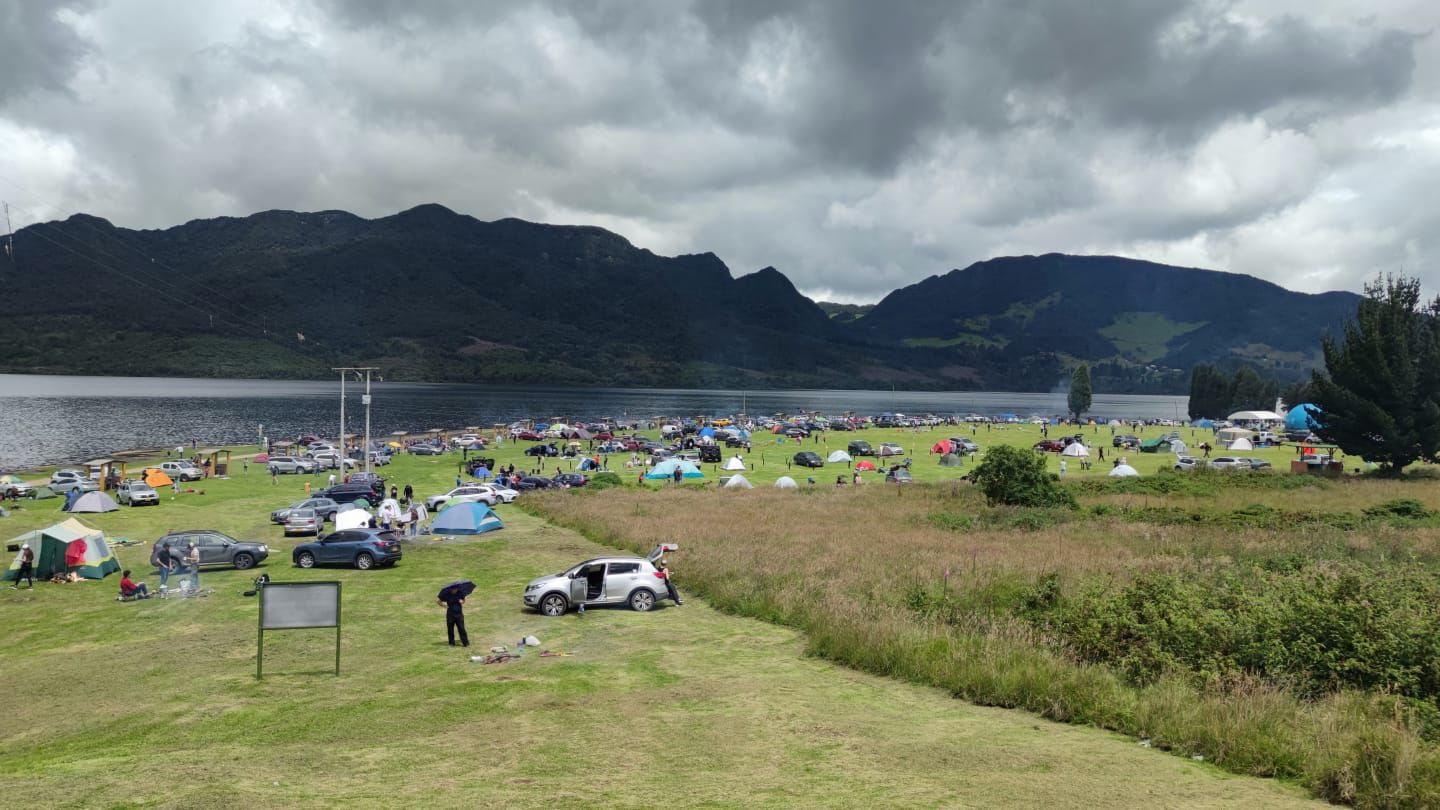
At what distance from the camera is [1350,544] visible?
31.0 metres

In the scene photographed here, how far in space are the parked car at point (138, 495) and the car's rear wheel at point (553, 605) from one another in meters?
37.6

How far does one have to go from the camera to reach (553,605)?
76.0 feet

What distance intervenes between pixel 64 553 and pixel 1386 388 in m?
77.5

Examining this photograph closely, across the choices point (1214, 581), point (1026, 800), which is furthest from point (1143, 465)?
point (1026, 800)

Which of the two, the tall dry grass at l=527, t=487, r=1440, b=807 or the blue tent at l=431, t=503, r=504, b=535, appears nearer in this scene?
the tall dry grass at l=527, t=487, r=1440, b=807

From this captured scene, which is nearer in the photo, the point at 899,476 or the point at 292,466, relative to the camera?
the point at 899,476

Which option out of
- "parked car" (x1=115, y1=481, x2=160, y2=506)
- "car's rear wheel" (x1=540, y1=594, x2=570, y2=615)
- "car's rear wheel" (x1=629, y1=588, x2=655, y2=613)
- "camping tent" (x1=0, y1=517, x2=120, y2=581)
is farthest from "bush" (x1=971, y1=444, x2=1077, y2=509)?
"parked car" (x1=115, y1=481, x2=160, y2=506)

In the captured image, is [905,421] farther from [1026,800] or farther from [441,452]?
[1026,800]

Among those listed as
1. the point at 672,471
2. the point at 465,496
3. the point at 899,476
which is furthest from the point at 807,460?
the point at 465,496

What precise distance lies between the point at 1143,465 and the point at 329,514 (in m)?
68.1

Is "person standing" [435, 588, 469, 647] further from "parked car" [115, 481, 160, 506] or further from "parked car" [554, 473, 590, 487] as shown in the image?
"parked car" [554, 473, 590, 487]

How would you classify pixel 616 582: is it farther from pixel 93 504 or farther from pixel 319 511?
pixel 93 504

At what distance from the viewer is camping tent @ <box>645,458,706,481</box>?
6462 cm

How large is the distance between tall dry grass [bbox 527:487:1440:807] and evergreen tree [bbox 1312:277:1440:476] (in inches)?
524
